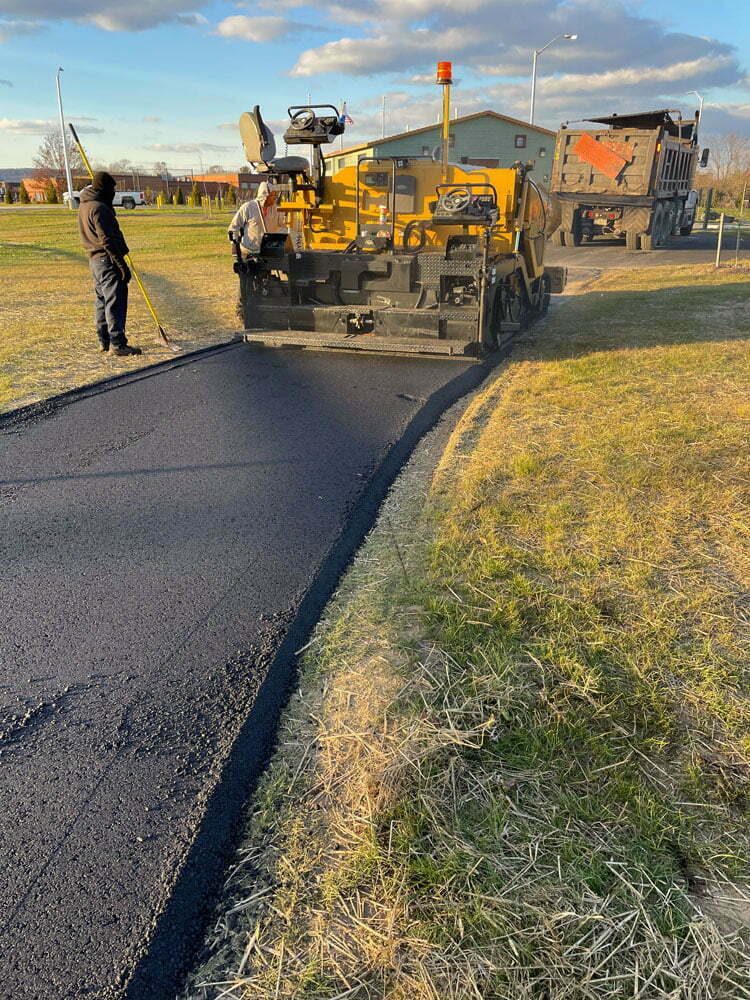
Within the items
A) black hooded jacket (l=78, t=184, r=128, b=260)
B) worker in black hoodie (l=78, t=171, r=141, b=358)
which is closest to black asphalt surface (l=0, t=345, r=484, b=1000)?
worker in black hoodie (l=78, t=171, r=141, b=358)

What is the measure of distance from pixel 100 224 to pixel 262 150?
2.17 meters

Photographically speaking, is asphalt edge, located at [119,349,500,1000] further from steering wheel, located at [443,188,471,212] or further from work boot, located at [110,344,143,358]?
work boot, located at [110,344,143,358]

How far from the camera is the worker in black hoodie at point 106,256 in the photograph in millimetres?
8234

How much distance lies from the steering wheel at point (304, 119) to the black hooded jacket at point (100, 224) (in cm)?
248


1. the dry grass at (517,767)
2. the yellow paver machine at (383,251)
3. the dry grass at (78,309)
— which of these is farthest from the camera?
the yellow paver machine at (383,251)

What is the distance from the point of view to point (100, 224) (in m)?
8.22

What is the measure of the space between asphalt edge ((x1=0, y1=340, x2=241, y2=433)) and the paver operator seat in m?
2.27

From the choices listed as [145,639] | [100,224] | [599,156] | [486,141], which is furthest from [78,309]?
[486,141]

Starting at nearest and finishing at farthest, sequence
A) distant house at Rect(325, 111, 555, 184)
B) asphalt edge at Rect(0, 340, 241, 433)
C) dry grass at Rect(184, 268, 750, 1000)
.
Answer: dry grass at Rect(184, 268, 750, 1000), asphalt edge at Rect(0, 340, 241, 433), distant house at Rect(325, 111, 555, 184)

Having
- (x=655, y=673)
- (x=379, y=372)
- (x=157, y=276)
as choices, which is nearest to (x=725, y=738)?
(x=655, y=673)

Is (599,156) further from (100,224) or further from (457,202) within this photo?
(100,224)

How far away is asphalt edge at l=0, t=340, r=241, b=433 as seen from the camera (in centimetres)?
613

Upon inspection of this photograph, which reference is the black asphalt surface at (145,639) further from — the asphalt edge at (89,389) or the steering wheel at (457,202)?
the steering wheel at (457,202)

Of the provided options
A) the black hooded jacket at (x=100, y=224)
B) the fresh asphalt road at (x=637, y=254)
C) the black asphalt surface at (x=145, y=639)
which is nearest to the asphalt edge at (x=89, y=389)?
the black asphalt surface at (x=145, y=639)
